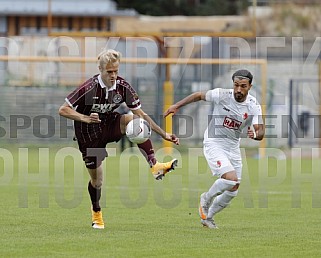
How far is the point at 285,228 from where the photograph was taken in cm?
1042

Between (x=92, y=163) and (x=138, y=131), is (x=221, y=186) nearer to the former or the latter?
(x=138, y=131)

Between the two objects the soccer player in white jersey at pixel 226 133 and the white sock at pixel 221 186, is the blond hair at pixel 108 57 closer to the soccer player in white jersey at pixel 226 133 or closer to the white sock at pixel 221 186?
the soccer player in white jersey at pixel 226 133

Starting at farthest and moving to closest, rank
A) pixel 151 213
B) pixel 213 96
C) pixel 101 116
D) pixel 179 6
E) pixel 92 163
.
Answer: pixel 179 6 < pixel 151 213 < pixel 213 96 < pixel 92 163 < pixel 101 116

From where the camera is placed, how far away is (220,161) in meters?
10.5

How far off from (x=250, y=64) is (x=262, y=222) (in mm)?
13763

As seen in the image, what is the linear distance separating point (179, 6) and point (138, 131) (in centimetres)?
3430

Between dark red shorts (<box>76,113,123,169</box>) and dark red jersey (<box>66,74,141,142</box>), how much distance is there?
0.01m


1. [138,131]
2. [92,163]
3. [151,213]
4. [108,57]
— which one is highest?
[108,57]

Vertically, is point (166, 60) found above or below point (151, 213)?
above

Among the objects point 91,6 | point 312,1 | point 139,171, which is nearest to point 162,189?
point 139,171

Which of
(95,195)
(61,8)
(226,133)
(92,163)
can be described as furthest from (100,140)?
(61,8)

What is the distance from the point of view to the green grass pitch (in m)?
8.62

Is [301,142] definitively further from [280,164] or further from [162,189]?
[162,189]

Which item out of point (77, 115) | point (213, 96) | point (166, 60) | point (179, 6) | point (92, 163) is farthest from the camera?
point (179, 6)
